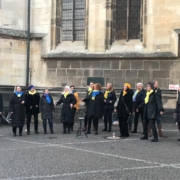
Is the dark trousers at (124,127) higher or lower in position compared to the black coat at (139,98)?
lower

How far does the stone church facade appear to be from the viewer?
50.5ft

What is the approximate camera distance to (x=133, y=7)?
53.5 ft

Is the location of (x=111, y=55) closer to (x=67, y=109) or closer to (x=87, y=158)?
(x=67, y=109)

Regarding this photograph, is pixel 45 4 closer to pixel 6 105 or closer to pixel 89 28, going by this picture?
pixel 89 28

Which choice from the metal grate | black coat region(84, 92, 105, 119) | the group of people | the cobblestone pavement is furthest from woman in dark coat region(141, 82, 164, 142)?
the metal grate

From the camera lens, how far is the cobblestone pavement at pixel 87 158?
686 cm

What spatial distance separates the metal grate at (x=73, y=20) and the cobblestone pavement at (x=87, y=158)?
637 centimetres

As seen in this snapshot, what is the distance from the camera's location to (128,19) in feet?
53.7

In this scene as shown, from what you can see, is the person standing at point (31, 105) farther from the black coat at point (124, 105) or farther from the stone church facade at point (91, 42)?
the stone church facade at point (91, 42)

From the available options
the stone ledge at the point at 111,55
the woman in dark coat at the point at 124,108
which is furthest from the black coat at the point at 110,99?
the stone ledge at the point at 111,55

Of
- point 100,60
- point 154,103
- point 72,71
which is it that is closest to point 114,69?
point 100,60

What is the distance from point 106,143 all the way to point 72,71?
22.2 ft

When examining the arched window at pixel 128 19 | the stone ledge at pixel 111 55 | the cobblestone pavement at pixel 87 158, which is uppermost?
the arched window at pixel 128 19

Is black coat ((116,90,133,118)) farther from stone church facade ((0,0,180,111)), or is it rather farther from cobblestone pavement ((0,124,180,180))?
stone church facade ((0,0,180,111))
